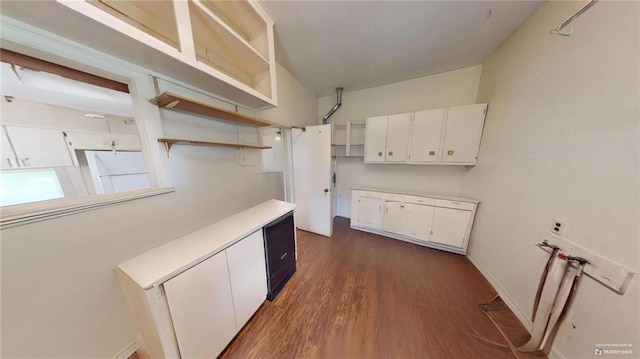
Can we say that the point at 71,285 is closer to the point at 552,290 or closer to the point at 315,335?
the point at 315,335

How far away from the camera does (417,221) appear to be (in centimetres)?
261

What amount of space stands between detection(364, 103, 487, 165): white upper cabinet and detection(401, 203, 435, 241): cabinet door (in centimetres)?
74

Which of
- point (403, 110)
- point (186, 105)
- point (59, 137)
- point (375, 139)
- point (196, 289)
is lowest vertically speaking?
point (196, 289)

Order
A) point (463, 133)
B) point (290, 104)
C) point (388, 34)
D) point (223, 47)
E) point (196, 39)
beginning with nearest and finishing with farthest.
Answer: point (196, 39) → point (223, 47) → point (388, 34) → point (463, 133) → point (290, 104)

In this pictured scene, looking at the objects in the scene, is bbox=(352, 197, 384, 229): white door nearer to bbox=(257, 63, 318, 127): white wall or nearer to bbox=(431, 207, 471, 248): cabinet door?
bbox=(431, 207, 471, 248): cabinet door

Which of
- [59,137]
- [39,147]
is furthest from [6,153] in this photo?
[59,137]

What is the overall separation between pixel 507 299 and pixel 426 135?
211 centimetres

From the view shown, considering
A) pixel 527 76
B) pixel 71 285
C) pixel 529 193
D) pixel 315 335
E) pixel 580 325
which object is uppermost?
pixel 527 76

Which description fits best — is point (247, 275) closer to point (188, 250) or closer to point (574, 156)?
point (188, 250)

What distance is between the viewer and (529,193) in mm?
1497

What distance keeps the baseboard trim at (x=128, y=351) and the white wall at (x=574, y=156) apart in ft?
10.1

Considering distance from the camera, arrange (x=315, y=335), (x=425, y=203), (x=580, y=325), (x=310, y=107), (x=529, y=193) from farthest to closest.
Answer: (x=310, y=107)
(x=425, y=203)
(x=529, y=193)
(x=315, y=335)
(x=580, y=325)

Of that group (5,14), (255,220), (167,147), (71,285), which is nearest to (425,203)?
(255,220)

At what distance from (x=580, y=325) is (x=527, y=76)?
2.08 metres
